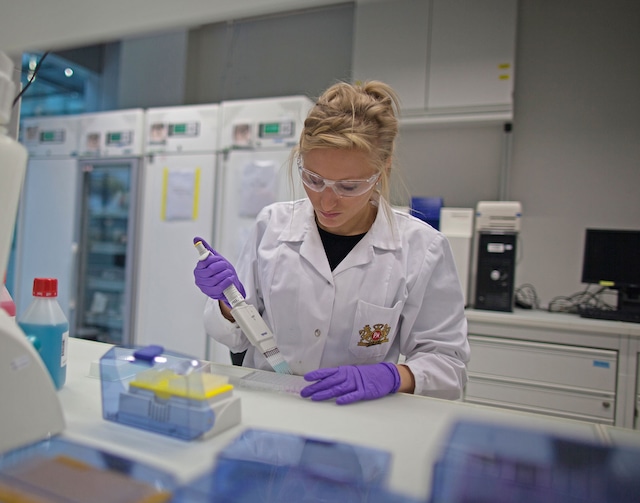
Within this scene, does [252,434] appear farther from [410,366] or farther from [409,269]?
[409,269]

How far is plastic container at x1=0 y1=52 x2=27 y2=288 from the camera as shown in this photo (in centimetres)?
53

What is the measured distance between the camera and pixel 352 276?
114cm

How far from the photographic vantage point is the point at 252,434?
2.04ft

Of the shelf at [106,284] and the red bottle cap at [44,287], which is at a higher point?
the red bottle cap at [44,287]

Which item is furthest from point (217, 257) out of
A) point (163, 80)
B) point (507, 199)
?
point (163, 80)

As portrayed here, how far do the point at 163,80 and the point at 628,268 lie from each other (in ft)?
12.3

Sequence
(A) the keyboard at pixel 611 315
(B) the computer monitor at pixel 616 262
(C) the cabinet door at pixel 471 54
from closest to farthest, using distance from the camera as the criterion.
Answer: (A) the keyboard at pixel 611 315, (B) the computer monitor at pixel 616 262, (C) the cabinet door at pixel 471 54

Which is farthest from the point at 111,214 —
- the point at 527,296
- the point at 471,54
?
the point at 527,296

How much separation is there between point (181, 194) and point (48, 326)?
8.23 ft

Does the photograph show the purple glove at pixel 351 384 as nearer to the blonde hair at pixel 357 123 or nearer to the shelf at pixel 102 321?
the blonde hair at pixel 357 123

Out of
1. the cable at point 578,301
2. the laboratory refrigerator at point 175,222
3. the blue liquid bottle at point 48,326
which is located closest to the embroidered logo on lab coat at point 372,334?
the blue liquid bottle at point 48,326

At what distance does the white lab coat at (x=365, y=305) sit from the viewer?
3.61 ft

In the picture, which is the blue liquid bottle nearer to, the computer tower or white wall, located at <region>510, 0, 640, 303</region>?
the computer tower

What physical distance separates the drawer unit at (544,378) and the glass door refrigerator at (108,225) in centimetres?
241
